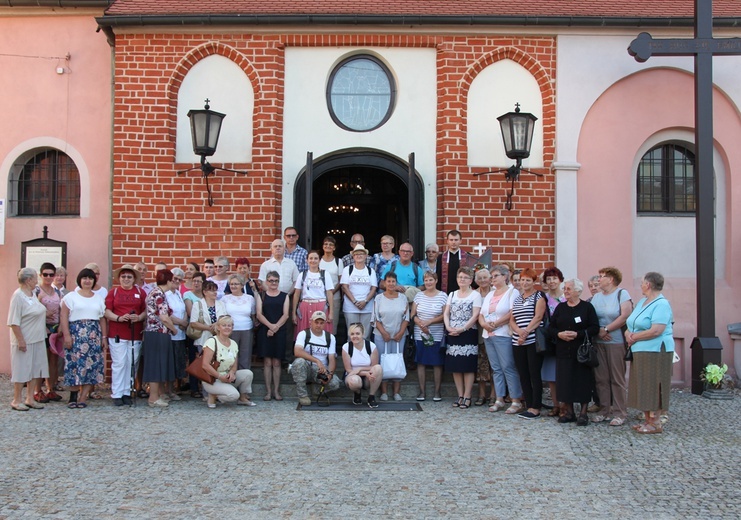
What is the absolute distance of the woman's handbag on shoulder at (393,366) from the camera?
8719 millimetres

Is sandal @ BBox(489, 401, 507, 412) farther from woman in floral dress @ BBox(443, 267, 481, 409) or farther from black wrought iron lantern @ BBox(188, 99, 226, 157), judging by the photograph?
black wrought iron lantern @ BBox(188, 99, 226, 157)

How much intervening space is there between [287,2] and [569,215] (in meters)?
5.35

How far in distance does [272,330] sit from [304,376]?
2.47ft

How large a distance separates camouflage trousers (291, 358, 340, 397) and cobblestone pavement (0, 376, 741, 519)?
460mm

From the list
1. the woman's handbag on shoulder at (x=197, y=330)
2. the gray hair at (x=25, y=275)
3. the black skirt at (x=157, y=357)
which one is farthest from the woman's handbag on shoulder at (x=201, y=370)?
the gray hair at (x=25, y=275)

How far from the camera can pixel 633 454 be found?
6438mm

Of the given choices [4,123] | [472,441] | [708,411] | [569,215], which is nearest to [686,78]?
[569,215]

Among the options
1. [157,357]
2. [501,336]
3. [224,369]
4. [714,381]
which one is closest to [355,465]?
[224,369]

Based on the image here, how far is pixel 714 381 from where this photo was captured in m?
9.28

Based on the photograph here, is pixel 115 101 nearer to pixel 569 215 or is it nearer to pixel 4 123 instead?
pixel 4 123

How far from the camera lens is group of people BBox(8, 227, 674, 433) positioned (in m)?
7.76

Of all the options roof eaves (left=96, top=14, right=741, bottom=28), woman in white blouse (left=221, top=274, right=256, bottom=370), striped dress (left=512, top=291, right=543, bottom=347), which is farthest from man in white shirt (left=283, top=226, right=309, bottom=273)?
roof eaves (left=96, top=14, right=741, bottom=28)

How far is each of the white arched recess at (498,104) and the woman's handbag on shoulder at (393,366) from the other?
11.7 ft

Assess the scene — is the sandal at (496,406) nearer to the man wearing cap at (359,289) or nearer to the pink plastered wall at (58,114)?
the man wearing cap at (359,289)
